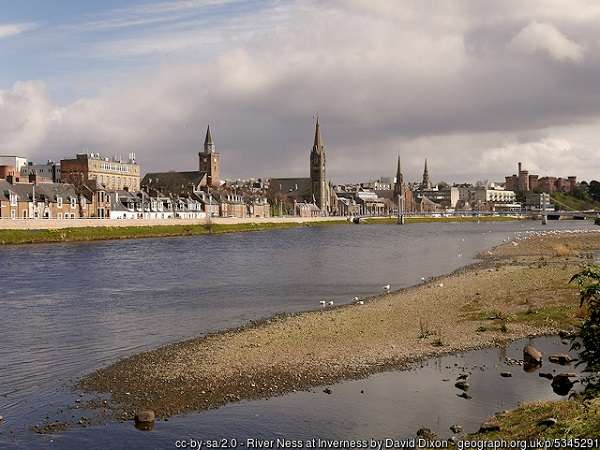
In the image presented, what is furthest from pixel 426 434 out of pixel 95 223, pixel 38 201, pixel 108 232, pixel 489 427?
pixel 38 201

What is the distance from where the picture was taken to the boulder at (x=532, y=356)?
22.5 meters

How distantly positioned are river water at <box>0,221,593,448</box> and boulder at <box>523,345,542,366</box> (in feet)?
4.53

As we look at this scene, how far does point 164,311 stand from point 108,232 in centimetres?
7466

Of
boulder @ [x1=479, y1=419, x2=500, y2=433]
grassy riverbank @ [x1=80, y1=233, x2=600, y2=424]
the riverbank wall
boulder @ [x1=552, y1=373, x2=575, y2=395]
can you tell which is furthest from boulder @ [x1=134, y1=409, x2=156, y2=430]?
the riverbank wall

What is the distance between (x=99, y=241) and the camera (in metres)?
99.0

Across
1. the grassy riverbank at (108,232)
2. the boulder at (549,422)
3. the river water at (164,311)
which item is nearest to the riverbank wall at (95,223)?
the grassy riverbank at (108,232)

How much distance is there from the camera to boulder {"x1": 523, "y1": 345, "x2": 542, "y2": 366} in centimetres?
2250

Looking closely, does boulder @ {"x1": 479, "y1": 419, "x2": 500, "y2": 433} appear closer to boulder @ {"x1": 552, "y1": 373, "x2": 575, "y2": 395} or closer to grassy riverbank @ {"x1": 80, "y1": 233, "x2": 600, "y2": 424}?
boulder @ {"x1": 552, "y1": 373, "x2": 575, "y2": 395}

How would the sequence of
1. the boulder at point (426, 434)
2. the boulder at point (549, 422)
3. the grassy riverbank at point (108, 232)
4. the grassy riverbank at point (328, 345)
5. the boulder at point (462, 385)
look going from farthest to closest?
the grassy riverbank at point (108, 232) < the grassy riverbank at point (328, 345) < the boulder at point (462, 385) < the boulder at point (426, 434) < the boulder at point (549, 422)

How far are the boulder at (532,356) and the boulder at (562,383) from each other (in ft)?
7.03

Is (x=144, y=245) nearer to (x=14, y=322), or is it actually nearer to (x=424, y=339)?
(x=14, y=322)

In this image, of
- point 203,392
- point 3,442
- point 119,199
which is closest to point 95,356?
point 203,392

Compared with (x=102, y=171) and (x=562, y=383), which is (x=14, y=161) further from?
(x=562, y=383)

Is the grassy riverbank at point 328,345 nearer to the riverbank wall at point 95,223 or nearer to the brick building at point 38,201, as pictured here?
the riverbank wall at point 95,223
